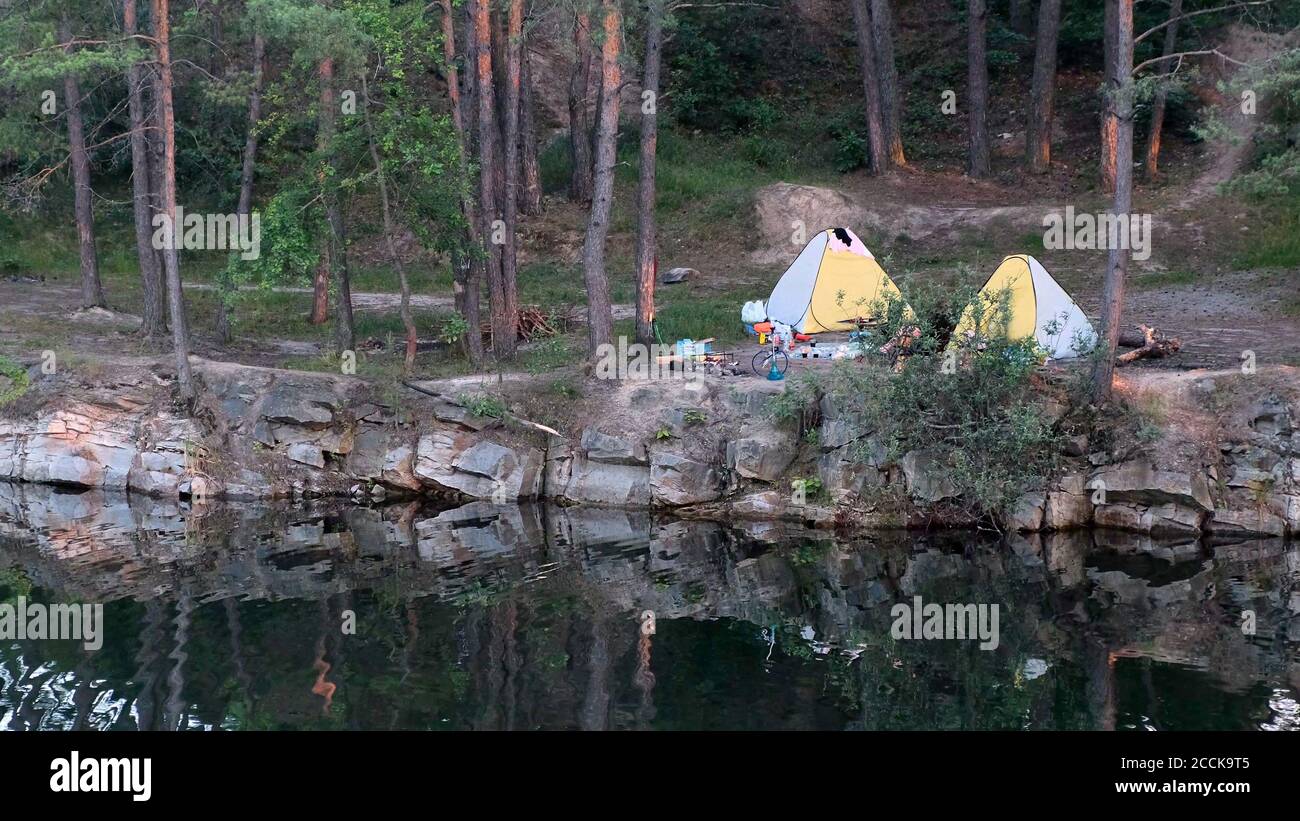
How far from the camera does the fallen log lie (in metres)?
20.4

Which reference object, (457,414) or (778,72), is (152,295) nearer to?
(457,414)

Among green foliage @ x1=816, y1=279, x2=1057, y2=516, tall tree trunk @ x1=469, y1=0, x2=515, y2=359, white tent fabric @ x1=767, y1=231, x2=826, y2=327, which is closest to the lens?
green foliage @ x1=816, y1=279, x2=1057, y2=516

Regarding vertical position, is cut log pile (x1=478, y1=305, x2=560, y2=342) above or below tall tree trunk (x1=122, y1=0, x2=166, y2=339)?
below

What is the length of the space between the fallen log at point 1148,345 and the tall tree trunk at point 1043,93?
12.0 m

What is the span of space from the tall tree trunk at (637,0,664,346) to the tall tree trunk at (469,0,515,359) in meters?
2.71

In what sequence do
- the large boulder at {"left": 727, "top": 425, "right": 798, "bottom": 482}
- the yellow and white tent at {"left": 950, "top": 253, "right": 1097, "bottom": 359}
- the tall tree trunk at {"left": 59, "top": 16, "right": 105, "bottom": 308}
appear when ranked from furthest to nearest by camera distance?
the tall tree trunk at {"left": 59, "top": 16, "right": 105, "bottom": 308}, the yellow and white tent at {"left": 950, "top": 253, "right": 1097, "bottom": 359}, the large boulder at {"left": 727, "top": 425, "right": 798, "bottom": 482}

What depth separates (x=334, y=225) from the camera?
860 inches

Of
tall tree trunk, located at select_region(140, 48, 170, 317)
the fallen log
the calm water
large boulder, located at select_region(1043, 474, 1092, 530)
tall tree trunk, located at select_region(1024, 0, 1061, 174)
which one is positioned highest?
tall tree trunk, located at select_region(1024, 0, 1061, 174)

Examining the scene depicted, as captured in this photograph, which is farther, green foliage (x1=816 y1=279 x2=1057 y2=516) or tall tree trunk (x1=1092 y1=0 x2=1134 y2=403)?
green foliage (x1=816 y1=279 x2=1057 y2=516)

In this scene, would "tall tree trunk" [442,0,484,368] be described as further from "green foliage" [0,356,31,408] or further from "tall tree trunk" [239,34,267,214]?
"green foliage" [0,356,31,408]

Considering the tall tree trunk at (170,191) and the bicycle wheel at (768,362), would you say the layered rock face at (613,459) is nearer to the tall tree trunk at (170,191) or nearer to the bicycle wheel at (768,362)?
the bicycle wheel at (768,362)

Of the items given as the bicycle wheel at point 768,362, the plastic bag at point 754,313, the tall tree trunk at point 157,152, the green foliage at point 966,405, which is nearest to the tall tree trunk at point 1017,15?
the plastic bag at point 754,313

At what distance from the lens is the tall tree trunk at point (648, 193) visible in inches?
829

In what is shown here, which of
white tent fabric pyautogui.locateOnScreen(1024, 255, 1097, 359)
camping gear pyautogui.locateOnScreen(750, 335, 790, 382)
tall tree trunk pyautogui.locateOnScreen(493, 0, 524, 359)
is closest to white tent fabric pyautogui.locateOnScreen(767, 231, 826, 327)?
camping gear pyautogui.locateOnScreen(750, 335, 790, 382)
